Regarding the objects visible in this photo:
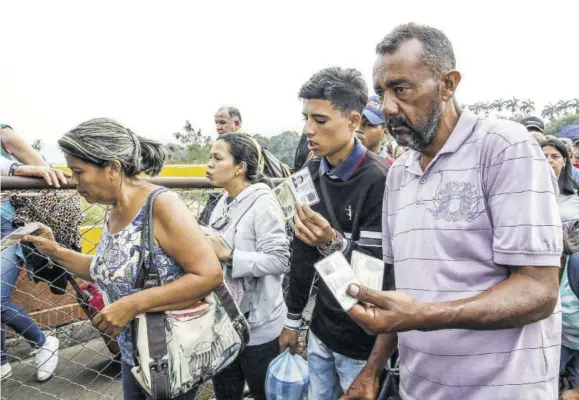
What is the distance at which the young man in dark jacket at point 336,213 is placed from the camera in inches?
78.6

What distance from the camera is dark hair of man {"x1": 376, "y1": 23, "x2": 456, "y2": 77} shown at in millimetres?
1332

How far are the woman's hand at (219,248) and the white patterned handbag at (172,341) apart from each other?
38cm

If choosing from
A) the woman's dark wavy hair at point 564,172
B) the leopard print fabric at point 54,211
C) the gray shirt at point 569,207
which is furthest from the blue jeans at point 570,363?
the leopard print fabric at point 54,211

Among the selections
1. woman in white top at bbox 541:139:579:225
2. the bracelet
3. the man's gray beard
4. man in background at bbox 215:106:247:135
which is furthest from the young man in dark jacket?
man in background at bbox 215:106:247:135

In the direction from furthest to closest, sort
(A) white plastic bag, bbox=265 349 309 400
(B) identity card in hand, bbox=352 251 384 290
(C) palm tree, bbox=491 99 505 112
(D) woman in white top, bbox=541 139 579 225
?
(C) palm tree, bbox=491 99 505 112 < (D) woman in white top, bbox=541 139 579 225 < (A) white plastic bag, bbox=265 349 309 400 < (B) identity card in hand, bbox=352 251 384 290

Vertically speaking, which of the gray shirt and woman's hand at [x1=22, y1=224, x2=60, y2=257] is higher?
Result: woman's hand at [x1=22, y1=224, x2=60, y2=257]

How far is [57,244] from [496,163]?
2.15m

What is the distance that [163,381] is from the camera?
1.70m

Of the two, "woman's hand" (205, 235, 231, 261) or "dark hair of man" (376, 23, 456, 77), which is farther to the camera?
"woman's hand" (205, 235, 231, 261)

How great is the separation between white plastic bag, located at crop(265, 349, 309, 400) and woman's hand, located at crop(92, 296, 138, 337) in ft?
2.76

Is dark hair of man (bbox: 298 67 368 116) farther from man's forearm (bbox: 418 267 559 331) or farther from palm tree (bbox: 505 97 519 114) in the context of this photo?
palm tree (bbox: 505 97 519 114)

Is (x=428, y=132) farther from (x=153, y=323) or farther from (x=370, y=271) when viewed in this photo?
(x=153, y=323)

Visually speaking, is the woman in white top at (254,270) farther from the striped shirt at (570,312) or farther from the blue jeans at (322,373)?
the striped shirt at (570,312)

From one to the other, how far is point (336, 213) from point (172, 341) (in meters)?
0.98
